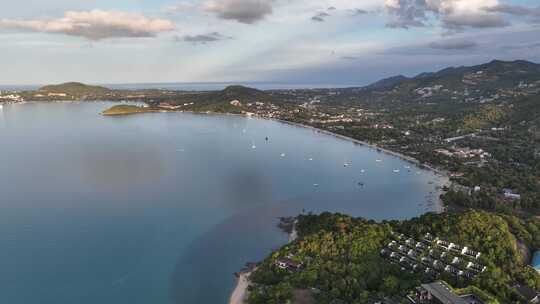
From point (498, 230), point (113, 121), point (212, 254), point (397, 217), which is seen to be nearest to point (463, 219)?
point (498, 230)

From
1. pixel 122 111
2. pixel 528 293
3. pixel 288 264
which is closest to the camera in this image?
pixel 528 293

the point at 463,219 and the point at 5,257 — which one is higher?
the point at 463,219

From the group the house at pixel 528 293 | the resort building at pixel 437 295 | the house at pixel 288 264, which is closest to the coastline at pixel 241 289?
the house at pixel 288 264

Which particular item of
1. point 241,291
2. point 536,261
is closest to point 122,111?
point 241,291

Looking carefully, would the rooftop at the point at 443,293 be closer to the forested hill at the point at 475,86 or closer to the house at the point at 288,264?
the house at the point at 288,264

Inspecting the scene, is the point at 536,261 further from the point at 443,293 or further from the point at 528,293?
the point at 443,293

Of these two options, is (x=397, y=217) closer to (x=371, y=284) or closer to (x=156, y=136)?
(x=371, y=284)
